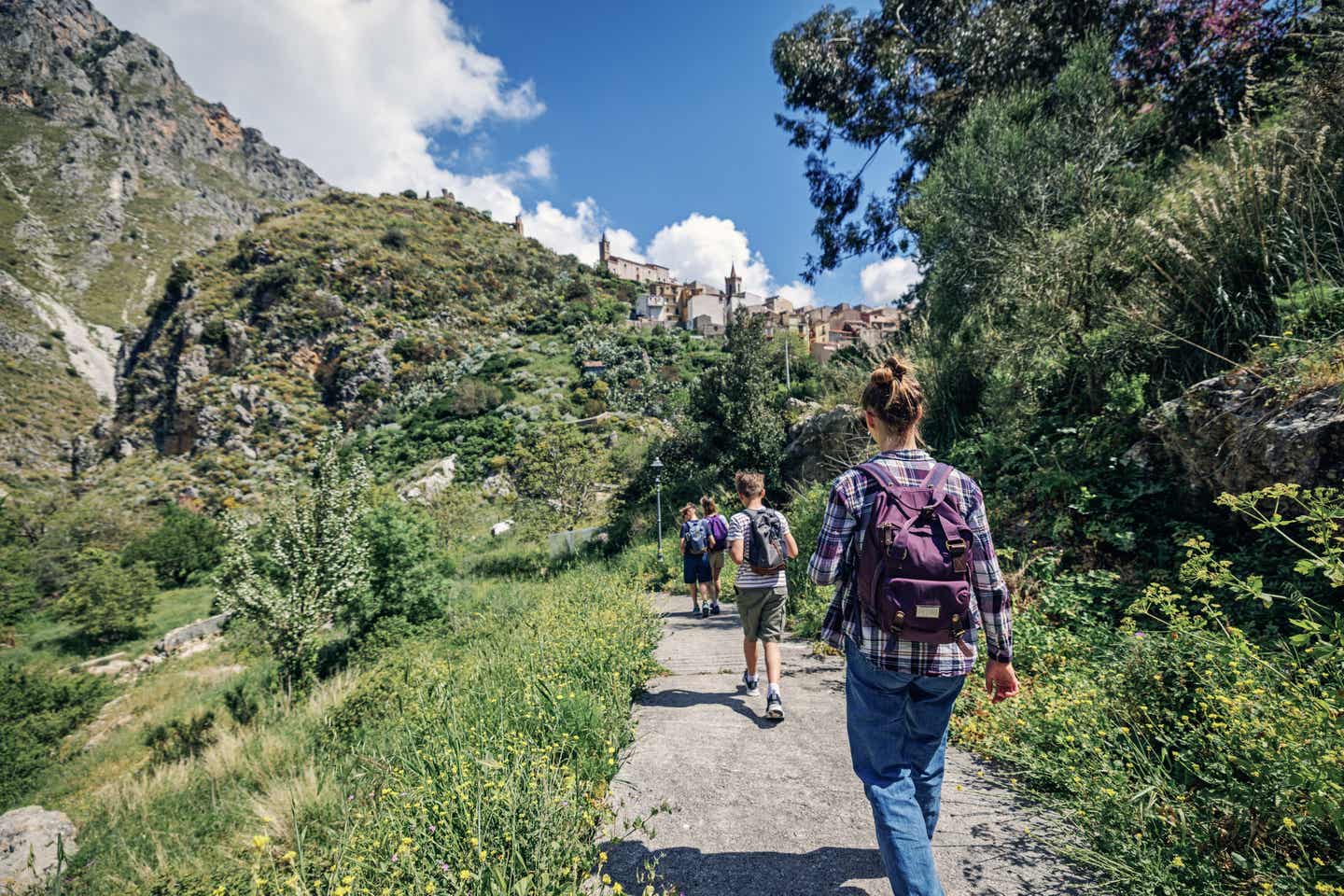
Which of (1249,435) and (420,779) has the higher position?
(1249,435)

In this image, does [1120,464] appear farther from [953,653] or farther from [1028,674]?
[953,653]

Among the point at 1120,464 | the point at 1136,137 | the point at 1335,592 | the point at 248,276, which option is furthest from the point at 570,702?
the point at 248,276

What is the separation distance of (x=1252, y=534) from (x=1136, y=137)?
8266mm

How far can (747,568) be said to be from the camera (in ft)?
11.9

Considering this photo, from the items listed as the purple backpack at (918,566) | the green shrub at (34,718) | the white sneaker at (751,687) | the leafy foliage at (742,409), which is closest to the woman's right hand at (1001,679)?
the purple backpack at (918,566)

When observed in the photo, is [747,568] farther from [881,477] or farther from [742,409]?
[742,409]

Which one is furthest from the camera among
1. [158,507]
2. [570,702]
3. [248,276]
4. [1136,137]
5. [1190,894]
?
[248,276]

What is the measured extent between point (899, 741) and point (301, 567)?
11150 millimetres

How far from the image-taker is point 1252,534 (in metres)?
3.44

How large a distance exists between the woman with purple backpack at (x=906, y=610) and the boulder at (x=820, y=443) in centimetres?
810

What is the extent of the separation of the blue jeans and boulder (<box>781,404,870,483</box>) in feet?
27.3

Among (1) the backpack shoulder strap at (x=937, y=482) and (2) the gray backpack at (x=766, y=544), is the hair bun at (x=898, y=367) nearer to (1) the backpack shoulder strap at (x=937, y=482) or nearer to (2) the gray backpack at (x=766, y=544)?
(1) the backpack shoulder strap at (x=937, y=482)

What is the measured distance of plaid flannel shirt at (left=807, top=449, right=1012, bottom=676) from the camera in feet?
5.51

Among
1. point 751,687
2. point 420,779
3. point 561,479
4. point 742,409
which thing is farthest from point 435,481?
point 420,779
